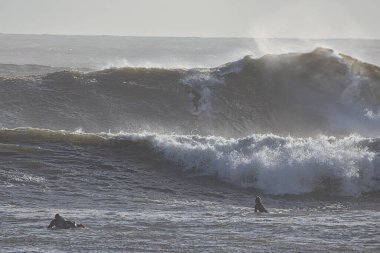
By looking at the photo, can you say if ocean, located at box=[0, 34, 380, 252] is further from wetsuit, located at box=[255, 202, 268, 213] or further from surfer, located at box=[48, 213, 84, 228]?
wetsuit, located at box=[255, 202, 268, 213]

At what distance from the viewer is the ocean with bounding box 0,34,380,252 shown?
16078mm

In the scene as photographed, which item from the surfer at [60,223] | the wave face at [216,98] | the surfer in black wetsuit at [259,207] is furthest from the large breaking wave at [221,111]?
the surfer at [60,223]

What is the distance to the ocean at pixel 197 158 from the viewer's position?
52.7 ft

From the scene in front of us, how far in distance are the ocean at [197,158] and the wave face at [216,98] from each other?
7 centimetres

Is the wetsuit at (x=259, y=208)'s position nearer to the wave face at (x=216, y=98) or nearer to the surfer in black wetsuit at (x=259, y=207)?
the surfer in black wetsuit at (x=259, y=207)

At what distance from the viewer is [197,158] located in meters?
24.5

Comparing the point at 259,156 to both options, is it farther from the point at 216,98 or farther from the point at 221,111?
the point at 216,98

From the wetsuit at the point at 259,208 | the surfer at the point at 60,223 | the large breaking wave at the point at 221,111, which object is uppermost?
the large breaking wave at the point at 221,111

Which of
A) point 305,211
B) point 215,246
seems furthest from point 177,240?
point 305,211

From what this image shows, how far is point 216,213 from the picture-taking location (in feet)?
61.1

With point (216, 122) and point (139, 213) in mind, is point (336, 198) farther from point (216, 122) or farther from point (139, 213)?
point (216, 122)

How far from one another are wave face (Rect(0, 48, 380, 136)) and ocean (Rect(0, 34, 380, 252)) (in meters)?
0.07

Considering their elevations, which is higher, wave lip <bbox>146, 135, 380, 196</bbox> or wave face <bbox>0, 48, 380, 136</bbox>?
wave face <bbox>0, 48, 380, 136</bbox>

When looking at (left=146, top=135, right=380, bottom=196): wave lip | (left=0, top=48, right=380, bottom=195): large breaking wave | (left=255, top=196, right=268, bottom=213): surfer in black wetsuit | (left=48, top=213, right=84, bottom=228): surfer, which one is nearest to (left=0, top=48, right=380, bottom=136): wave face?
(left=0, top=48, right=380, bottom=195): large breaking wave
